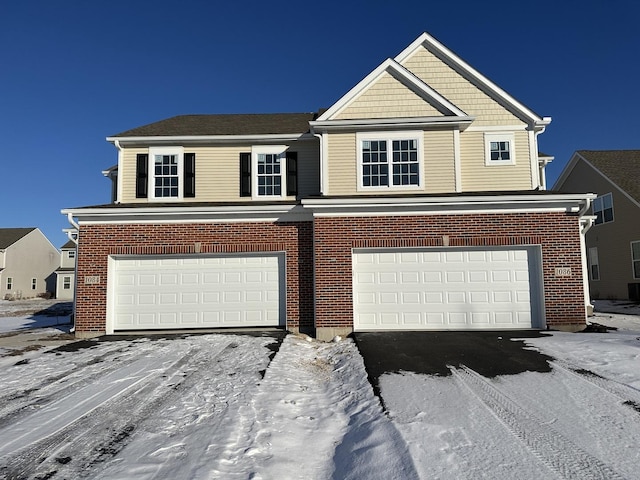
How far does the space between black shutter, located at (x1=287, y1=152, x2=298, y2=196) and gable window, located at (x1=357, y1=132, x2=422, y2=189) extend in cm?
251

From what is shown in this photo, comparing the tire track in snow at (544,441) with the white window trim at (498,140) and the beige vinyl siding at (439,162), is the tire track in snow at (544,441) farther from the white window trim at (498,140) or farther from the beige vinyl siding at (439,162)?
the white window trim at (498,140)

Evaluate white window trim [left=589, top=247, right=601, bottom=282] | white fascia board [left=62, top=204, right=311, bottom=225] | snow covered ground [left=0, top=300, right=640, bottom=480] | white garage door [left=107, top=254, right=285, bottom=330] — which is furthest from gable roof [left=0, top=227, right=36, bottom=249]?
white window trim [left=589, top=247, right=601, bottom=282]

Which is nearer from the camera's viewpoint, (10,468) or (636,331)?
(10,468)

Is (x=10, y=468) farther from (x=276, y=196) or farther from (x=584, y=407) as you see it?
(x=276, y=196)

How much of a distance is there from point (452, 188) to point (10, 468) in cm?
1087

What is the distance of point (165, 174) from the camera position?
13289 mm

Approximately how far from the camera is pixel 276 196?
13.1 meters

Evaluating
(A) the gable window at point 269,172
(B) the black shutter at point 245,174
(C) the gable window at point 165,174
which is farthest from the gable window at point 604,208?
(C) the gable window at point 165,174

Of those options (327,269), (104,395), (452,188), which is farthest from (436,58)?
(104,395)

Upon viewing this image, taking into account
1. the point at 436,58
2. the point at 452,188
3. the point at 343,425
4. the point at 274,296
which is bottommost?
the point at 343,425

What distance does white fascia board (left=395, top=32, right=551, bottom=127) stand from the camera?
41.4ft

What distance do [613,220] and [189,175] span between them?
852 inches

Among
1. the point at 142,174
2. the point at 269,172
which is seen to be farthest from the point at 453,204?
the point at 142,174

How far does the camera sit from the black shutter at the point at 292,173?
13.1 meters
